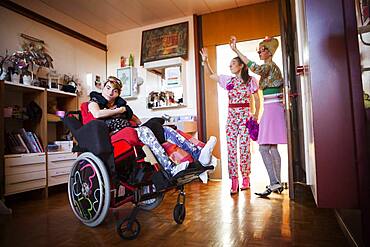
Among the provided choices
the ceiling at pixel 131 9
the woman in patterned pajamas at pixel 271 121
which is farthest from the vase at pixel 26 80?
the woman in patterned pajamas at pixel 271 121

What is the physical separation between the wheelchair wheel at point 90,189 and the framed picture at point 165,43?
2464 millimetres

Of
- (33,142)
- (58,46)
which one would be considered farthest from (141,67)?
(33,142)

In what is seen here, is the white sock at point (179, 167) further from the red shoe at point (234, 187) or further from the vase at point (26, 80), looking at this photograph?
the vase at point (26, 80)

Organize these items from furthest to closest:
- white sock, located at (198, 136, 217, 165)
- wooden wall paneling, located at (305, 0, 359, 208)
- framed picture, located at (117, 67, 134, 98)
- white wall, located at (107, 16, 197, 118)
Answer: framed picture, located at (117, 67, 134, 98) → white wall, located at (107, 16, 197, 118) → white sock, located at (198, 136, 217, 165) → wooden wall paneling, located at (305, 0, 359, 208)

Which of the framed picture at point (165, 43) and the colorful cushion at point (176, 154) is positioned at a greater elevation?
the framed picture at point (165, 43)

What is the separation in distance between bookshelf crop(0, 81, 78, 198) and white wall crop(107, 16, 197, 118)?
3.52 ft

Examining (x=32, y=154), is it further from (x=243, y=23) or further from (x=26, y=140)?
(x=243, y=23)

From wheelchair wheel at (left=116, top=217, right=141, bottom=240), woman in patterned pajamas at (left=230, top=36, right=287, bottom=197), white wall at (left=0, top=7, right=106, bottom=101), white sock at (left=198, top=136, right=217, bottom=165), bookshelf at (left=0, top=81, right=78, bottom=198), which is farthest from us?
white wall at (left=0, top=7, right=106, bottom=101)

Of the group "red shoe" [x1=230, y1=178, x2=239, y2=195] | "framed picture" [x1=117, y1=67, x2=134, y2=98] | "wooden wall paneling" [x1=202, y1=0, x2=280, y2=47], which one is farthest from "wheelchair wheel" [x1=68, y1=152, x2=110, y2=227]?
"wooden wall paneling" [x1=202, y1=0, x2=280, y2=47]

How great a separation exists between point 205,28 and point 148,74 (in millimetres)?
1088

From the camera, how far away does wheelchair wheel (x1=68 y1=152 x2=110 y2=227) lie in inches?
60.5

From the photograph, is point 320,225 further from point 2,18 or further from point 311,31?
point 2,18

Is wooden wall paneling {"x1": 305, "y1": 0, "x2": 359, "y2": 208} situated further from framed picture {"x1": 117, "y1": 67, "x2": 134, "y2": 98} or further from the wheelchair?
framed picture {"x1": 117, "y1": 67, "x2": 134, "y2": 98}

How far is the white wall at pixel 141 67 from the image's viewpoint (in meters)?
3.75
